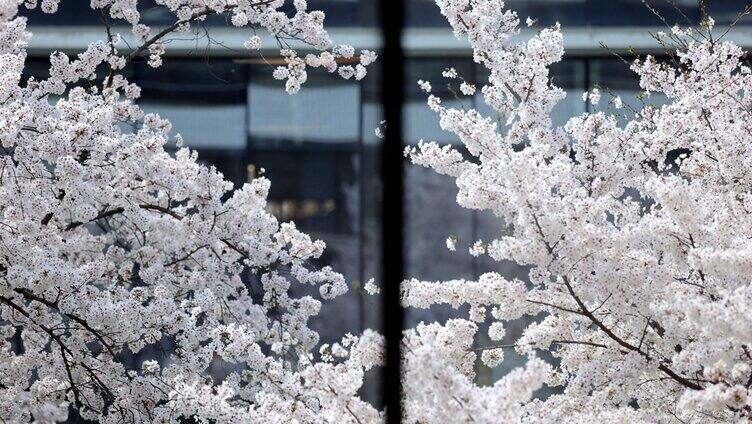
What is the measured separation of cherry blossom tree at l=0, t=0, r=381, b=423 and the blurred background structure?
2.17m

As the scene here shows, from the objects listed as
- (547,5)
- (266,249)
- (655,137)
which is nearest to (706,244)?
(655,137)

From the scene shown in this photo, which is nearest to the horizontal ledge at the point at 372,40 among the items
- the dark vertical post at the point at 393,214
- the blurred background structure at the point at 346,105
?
the blurred background structure at the point at 346,105

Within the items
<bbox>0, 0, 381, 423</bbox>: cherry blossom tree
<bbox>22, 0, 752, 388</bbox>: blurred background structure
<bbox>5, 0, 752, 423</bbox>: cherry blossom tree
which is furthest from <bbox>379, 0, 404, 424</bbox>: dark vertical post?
<bbox>22, 0, 752, 388</bbox>: blurred background structure

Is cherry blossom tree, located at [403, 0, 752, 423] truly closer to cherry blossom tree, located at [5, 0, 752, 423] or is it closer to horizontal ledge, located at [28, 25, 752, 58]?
cherry blossom tree, located at [5, 0, 752, 423]

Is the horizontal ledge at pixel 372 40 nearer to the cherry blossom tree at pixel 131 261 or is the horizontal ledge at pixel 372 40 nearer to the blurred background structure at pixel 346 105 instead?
the blurred background structure at pixel 346 105

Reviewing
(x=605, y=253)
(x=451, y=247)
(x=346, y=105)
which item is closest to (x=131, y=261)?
(x=451, y=247)

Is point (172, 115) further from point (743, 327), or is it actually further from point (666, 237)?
point (743, 327)

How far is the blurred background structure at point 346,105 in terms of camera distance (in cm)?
642

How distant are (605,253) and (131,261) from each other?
190cm

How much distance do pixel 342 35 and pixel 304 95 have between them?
0.40m

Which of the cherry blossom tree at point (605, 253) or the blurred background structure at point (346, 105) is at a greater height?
the blurred background structure at point (346, 105)

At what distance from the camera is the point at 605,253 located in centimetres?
312

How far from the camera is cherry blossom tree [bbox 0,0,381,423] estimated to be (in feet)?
11.2

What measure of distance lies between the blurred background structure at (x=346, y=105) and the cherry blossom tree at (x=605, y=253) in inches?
96.0
